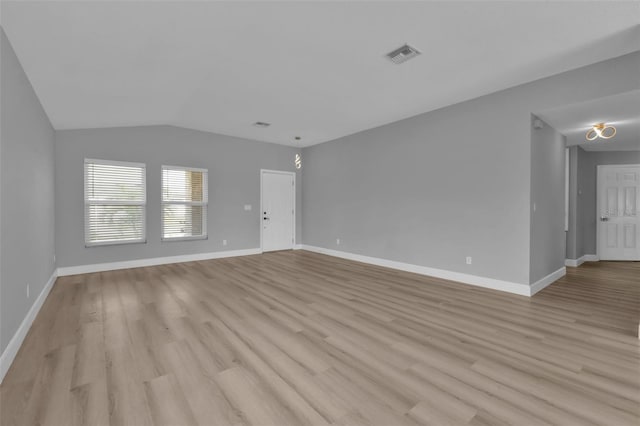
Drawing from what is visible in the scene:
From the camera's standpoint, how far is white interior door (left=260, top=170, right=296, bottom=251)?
7367 millimetres

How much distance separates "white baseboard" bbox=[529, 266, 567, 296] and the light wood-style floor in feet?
0.48

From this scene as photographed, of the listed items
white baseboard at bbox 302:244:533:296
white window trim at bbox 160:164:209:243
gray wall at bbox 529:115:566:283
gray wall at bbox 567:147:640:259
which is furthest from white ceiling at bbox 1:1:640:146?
gray wall at bbox 567:147:640:259

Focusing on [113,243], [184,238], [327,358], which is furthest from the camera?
[184,238]

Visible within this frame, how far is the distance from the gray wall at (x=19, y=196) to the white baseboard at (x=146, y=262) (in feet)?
4.52

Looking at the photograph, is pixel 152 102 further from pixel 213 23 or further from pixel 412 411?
pixel 412 411

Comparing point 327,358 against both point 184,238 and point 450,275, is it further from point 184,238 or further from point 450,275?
point 184,238

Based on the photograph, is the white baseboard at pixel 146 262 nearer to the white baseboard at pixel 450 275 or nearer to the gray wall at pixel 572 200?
the white baseboard at pixel 450 275

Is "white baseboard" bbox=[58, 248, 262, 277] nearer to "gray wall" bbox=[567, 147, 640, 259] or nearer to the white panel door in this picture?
"gray wall" bbox=[567, 147, 640, 259]

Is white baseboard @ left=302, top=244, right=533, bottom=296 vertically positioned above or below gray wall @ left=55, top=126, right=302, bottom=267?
below

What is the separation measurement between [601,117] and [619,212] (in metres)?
3.99

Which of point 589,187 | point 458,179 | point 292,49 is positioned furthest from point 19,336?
point 589,187

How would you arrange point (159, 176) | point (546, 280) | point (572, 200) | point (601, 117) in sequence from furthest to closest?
point (572, 200) < point (159, 176) < point (546, 280) < point (601, 117)

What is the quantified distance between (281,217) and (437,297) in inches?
188

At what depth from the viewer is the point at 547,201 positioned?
172 inches
